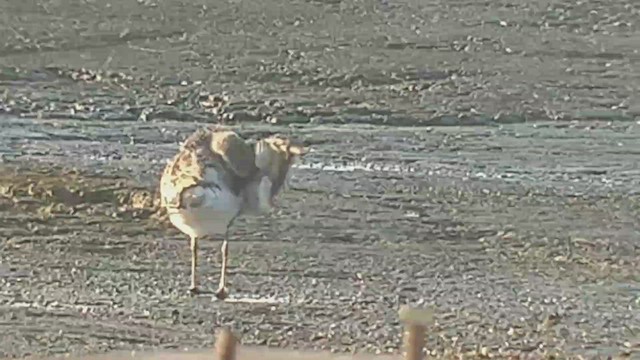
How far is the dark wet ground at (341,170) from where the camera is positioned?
734 cm

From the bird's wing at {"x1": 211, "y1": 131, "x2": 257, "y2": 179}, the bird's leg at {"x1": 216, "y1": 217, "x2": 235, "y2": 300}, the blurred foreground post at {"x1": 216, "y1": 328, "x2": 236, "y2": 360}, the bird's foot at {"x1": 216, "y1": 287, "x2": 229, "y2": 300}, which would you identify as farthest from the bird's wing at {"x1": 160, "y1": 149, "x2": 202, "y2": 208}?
the blurred foreground post at {"x1": 216, "y1": 328, "x2": 236, "y2": 360}

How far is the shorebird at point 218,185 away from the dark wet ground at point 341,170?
0.24 metres

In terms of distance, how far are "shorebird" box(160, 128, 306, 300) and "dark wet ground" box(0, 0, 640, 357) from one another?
24 centimetres

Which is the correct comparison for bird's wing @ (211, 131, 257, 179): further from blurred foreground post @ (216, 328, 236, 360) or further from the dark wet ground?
blurred foreground post @ (216, 328, 236, 360)

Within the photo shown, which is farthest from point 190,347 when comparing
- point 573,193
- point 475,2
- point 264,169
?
point 475,2

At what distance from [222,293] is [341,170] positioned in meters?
2.66

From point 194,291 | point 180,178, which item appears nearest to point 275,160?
point 180,178

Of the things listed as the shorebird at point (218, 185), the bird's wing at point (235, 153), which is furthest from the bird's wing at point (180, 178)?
the bird's wing at point (235, 153)

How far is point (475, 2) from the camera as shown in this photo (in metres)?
16.1

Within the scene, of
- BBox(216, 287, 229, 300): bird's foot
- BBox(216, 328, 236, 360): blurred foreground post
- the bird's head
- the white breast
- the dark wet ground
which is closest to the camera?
BBox(216, 328, 236, 360): blurred foreground post

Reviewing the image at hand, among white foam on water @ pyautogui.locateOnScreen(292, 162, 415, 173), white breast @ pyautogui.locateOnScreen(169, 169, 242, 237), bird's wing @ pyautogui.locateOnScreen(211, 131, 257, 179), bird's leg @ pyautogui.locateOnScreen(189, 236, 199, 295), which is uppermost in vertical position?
white foam on water @ pyautogui.locateOnScreen(292, 162, 415, 173)

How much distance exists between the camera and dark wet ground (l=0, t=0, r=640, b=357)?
7344mm

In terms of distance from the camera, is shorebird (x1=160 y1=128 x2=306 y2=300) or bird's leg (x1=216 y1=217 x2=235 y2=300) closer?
bird's leg (x1=216 y1=217 x2=235 y2=300)

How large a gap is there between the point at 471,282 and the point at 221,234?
1.23 m
